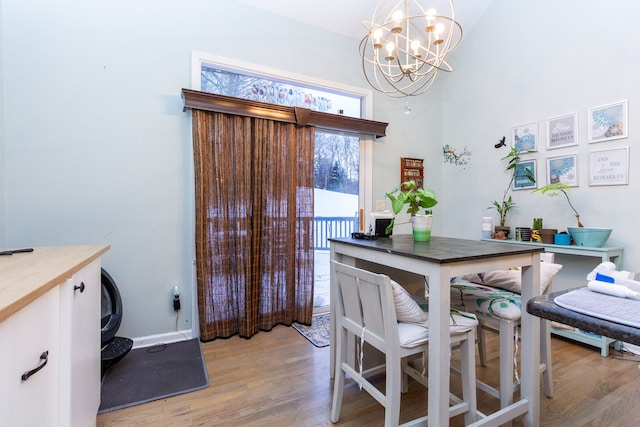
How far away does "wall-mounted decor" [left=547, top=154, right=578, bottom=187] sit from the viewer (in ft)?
8.86

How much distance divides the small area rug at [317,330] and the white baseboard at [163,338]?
0.95 meters

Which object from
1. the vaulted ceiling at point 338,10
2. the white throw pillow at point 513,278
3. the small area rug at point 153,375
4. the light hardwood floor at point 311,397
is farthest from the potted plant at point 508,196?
the small area rug at point 153,375

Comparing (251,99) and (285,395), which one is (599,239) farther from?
(251,99)

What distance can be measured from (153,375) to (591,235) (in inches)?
137

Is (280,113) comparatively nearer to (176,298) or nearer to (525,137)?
(176,298)

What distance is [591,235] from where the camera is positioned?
7.91 feet

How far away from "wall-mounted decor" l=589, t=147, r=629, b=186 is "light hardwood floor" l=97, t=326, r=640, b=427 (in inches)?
54.5

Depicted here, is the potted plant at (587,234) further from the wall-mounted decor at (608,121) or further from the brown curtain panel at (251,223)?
the brown curtain panel at (251,223)

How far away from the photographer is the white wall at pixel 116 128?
6.84ft

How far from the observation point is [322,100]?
125 inches

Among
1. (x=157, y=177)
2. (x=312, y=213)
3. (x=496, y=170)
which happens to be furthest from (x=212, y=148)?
(x=496, y=170)

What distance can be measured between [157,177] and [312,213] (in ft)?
4.59

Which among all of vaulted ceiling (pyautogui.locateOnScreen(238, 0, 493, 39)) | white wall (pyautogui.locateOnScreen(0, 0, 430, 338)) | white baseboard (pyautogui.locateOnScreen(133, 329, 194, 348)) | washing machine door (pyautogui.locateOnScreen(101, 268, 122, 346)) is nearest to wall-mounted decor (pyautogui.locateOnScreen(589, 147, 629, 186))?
vaulted ceiling (pyautogui.locateOnScreen(238, 0, 493, 39))

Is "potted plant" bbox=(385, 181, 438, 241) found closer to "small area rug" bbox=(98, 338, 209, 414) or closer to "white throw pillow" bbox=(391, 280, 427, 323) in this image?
"white throw pillow" bbox=(391, 280, 427, 323)
